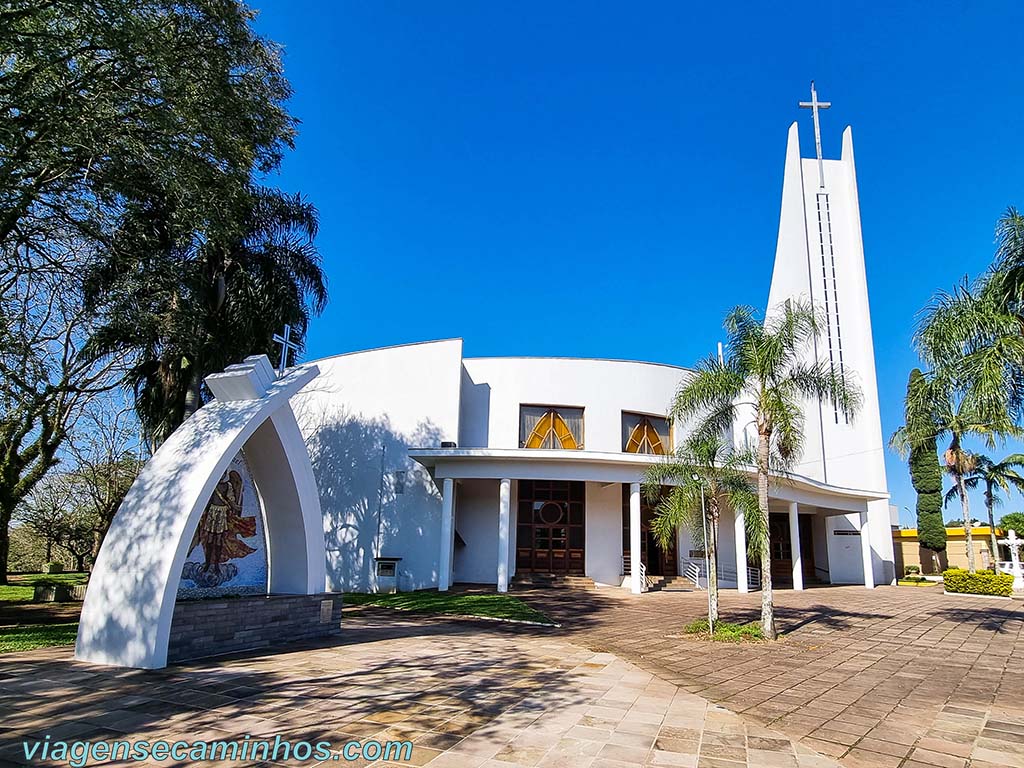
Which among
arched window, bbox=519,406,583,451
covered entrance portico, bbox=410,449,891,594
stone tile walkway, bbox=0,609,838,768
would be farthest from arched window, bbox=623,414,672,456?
stone tile walkway, bbox=0,609,838,768

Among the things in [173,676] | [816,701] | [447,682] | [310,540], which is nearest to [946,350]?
[816,701]

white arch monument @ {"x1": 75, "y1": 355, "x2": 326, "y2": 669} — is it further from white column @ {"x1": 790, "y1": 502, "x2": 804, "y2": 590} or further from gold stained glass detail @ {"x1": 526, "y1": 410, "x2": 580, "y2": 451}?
white column @ {"x1": 790, "y1": 502, "x2": 804, "y2": 590}

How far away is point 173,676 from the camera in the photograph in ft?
19.9

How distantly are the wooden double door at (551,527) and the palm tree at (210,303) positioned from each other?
8687 mm

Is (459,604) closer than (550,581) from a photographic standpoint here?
Yes

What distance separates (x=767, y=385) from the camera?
10.6m

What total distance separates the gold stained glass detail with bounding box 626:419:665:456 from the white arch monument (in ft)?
42.7

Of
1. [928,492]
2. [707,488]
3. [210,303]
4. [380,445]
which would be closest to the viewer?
[707,488]

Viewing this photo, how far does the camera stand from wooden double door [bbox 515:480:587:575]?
1938cm

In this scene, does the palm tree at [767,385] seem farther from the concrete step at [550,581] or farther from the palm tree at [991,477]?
the palm tree at [991,477]

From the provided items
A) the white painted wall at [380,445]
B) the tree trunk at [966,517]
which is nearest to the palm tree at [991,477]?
the tree trunk at [966,517]

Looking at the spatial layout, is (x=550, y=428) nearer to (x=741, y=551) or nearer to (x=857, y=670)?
(x=741, y=551)

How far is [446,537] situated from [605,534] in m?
5.42

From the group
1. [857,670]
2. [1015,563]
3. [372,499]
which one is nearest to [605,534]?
[372,499]
